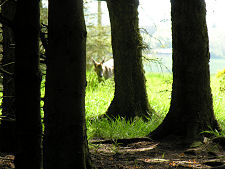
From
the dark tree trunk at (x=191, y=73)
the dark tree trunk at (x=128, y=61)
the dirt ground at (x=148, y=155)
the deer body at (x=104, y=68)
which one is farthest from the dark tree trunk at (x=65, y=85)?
the deer body at (x=104, y=68)

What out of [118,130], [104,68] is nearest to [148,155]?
[118,130]

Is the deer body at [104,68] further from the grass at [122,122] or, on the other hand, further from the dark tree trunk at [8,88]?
the dark tree trunk at [8,88]

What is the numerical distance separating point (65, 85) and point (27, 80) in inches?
17.4

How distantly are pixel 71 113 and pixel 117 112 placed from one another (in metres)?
4.51

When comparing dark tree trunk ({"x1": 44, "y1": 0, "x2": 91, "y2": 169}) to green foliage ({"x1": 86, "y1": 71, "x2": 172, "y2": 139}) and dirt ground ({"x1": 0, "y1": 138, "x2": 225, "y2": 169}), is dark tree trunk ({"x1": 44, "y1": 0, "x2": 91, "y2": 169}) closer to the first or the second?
dirt ground ({"x1": 0, "y1": 138, "x2": 225, "y2": 169})

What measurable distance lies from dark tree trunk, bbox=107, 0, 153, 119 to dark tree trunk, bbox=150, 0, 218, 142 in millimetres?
2040

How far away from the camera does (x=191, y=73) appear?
18.0 feet

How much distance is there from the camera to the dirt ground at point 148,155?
4371 mm

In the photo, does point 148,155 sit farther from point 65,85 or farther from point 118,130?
point 65,85

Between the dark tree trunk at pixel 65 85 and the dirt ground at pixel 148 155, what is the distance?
72cm

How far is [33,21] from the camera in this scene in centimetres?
292

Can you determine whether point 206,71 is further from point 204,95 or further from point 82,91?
point 82,91

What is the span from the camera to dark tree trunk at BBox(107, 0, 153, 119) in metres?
7.61

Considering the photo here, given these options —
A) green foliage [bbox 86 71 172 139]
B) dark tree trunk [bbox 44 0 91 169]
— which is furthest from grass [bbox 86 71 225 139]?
dark tree trunk [bbox 44 0 91 169]
